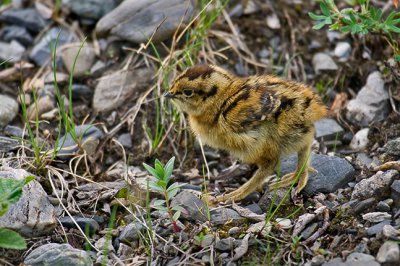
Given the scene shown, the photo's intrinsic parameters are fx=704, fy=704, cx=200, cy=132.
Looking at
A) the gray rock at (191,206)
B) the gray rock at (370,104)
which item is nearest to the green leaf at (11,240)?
the gray rock at (191,206)

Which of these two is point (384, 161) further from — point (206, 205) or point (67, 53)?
point (67, 53)

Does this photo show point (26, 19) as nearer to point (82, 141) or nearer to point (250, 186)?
point (82, 141)

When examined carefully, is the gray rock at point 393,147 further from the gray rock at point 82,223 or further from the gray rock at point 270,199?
the gray rock at point 82,223

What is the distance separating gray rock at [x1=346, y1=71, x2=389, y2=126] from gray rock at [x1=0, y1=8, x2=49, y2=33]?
3194mm

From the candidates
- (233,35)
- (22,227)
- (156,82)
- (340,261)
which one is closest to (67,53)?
(156,82)

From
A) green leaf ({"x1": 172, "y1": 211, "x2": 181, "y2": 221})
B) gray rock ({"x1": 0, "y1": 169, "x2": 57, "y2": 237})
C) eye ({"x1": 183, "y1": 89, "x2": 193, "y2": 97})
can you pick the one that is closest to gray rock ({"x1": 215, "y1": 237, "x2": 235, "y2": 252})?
green leaf ({"x1": 172, "y1": 211, "x2": 181, "y2": 221})

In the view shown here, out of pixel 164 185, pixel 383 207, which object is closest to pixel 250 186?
pixel 164 185

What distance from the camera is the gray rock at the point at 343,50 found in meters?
6.57

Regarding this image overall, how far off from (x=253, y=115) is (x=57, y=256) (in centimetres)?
161

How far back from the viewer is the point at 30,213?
177 inches

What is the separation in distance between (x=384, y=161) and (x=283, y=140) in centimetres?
78

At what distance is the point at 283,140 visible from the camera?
4.89 meters

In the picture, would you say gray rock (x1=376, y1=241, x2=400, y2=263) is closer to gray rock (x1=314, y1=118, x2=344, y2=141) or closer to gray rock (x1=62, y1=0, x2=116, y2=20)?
gray rock (x1=314, y1=118, x2=344, y2=141)

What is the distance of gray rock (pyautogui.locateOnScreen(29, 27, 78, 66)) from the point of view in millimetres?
6781
